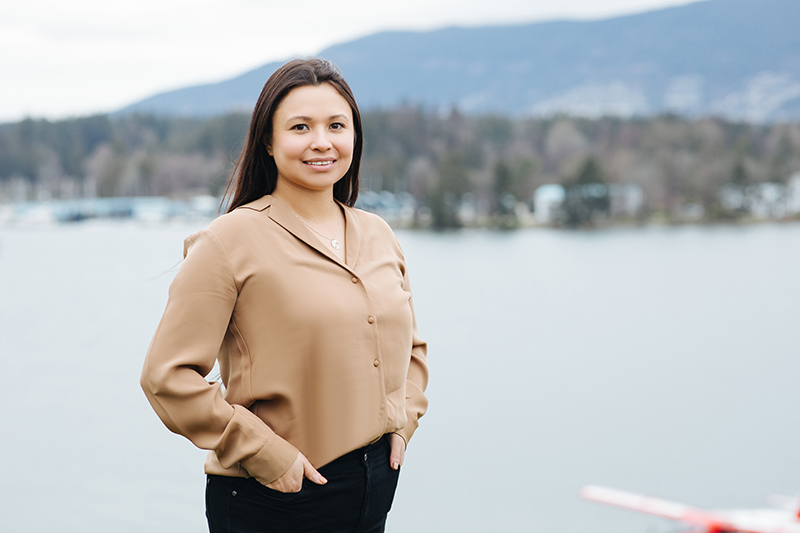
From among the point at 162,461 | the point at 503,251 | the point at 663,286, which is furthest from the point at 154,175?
the point at 162,461

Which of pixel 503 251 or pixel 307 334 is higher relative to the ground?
pixel 307 334

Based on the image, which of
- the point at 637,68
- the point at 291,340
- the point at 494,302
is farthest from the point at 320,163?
the point at 637,68

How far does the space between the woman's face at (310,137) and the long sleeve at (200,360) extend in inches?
9.1

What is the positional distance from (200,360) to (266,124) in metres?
0.49

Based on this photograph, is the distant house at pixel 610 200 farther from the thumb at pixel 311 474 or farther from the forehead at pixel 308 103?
the thumb at pixel 311 474

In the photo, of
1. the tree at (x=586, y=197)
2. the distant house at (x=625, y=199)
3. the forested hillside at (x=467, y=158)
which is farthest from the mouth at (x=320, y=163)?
the distant house at (x=625, y=199)

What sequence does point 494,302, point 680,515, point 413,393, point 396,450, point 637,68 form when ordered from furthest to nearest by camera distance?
point 637,68 < point 494,302 < point 680,515 < point 413,393 < point 396,450

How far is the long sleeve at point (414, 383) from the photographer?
5.76 ft

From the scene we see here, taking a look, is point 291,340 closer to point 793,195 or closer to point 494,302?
point 494,302

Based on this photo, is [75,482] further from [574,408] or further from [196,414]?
[196,414]

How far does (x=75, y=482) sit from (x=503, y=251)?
39.2 m

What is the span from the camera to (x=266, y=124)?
1574 millimetres

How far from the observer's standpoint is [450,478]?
65.6 feet

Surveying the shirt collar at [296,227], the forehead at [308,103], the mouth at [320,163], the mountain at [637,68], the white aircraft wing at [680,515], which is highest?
the mountain at [637,68]
